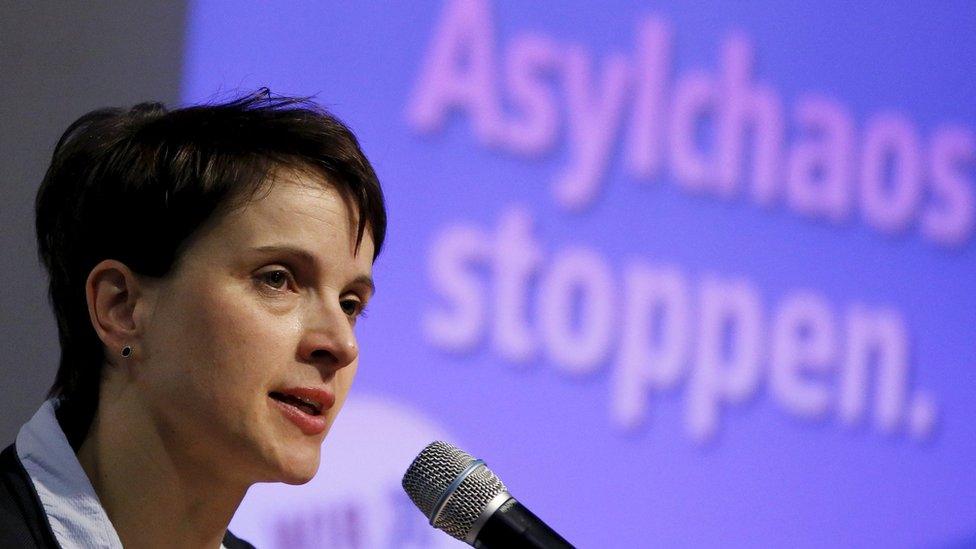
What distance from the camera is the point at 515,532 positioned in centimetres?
103

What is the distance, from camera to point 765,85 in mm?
2768

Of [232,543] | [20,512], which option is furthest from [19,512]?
[232,543]

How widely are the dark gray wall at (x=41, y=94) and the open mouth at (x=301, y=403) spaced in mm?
838

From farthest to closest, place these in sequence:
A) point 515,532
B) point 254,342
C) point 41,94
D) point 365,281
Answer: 1. point 41,94
2. point 365,281
3. point 254,342
4. point 515,532

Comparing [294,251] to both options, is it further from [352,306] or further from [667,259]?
[667,259]

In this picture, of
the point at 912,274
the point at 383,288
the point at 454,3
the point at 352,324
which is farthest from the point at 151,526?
the point at 912,274

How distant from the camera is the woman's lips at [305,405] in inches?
51.5

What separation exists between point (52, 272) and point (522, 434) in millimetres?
1147

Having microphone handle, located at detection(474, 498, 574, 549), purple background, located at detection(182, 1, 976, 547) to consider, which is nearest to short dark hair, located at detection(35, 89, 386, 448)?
microphone handle, located at detection(474, 498, 574, 549)

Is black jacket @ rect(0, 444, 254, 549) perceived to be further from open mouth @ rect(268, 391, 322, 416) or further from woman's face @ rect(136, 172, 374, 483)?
open mouth @ rect(268, 391, 322, 416)

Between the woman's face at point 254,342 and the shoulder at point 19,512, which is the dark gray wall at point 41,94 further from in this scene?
the woman's face at point 254,342

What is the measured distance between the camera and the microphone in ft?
3.38

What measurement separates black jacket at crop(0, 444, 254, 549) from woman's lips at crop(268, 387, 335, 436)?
0.28m

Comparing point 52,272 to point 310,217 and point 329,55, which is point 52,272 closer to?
point 310,217
